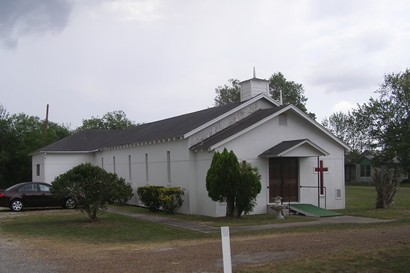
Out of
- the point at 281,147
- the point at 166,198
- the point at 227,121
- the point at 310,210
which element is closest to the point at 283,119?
the point at 281,147

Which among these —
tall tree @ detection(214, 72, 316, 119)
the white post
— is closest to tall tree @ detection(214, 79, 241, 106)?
tall tree @ detection(214, 72, 316, 119)

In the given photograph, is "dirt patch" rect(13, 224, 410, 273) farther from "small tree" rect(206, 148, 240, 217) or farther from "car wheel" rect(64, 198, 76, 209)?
"car wheel" rect(64, 198, 76, 209)

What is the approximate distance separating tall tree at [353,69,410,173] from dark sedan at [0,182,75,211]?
40687mm

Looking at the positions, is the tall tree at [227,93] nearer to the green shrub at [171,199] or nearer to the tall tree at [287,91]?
the tall tree at [287,91]

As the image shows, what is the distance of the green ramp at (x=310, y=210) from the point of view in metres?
19.8

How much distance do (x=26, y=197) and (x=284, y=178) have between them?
491 inches

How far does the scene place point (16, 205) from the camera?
24.3m

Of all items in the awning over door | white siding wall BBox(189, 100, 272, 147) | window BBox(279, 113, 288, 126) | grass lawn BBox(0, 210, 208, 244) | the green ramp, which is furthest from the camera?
window BBox(279, 113, 288, 126)

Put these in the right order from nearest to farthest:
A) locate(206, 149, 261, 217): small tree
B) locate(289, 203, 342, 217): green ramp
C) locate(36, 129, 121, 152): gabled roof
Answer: locate(206, 149, 261, 217): small tree, locate(289, 203, 342, 217): green ramp, locate(36, 129, 121, 152): gabled roof

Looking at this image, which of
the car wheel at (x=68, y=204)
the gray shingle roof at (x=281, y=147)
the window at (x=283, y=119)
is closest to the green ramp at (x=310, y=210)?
the gray shingle roof at (x=281, y=147)

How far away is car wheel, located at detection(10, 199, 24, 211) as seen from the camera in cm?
2422

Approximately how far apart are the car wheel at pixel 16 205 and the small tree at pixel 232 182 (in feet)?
34.9

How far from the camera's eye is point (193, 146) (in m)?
21.6

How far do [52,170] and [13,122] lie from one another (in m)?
14.7
